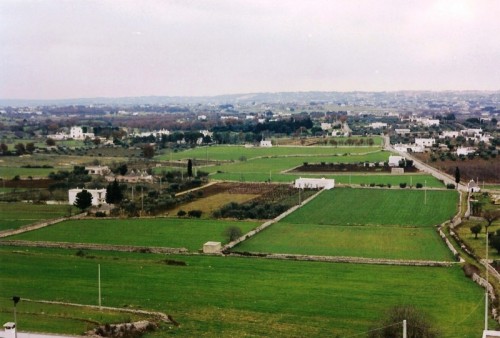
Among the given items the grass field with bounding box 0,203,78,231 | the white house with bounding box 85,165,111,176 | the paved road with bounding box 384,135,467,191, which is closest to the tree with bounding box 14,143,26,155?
the white house with bounding box 85,165,111,176

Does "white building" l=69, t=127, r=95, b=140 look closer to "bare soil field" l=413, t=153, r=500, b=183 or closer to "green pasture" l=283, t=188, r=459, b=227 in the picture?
"bare soil field" l=413, t=153, r=500, b=183

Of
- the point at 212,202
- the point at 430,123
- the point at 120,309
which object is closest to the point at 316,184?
the point at 212,202

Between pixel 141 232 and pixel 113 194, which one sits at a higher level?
pixel 113 194

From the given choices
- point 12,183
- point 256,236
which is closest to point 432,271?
point 256,236

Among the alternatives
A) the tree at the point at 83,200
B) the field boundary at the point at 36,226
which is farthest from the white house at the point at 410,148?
the field boundary at the point at 36,226

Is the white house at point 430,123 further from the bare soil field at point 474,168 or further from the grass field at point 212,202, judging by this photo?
the grass field at point 212,202

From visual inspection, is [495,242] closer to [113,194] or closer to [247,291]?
[247,291]
